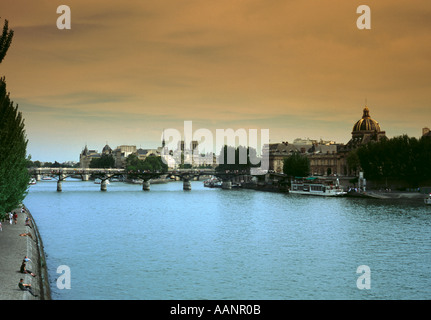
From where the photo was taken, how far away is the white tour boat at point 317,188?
88650 millimetres

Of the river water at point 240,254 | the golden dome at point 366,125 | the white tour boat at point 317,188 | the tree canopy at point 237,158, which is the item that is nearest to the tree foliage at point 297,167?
the white tour boat at point 317,188

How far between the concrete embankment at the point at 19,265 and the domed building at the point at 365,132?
102228mm

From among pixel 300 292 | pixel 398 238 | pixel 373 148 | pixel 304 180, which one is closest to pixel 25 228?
pixel 300 292

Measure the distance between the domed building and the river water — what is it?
69963 millimetres

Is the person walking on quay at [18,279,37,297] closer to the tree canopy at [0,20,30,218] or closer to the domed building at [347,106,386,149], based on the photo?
the tree canopy at [0,20,30,218]

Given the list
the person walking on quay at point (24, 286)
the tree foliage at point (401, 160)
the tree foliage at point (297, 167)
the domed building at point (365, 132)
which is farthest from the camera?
the domed building at point (365, 132)

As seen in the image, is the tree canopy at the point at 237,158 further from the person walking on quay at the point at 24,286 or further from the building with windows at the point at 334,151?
the person walking on quay at the point at 24,286

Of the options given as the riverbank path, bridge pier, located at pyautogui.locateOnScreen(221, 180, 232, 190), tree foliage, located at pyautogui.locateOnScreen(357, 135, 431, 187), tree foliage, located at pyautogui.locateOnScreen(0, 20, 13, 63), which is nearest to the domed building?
bridge pier, located at pyautogui.locateOnScreen(221, 180, 232, 190)

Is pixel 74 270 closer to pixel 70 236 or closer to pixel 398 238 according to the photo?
pixel 70 236

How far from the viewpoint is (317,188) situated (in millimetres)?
94375

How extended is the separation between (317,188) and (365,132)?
42.1m
